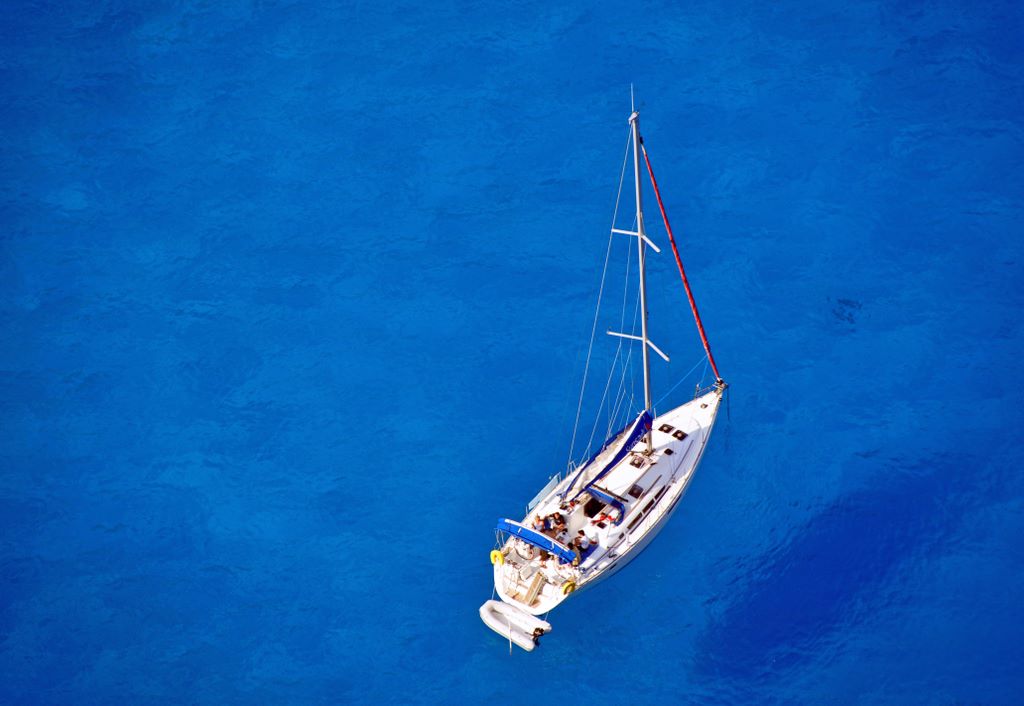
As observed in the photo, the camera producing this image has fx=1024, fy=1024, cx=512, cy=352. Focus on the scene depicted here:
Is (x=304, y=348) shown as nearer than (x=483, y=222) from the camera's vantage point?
Yes

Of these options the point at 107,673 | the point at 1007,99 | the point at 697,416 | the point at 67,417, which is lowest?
the point at 107,673

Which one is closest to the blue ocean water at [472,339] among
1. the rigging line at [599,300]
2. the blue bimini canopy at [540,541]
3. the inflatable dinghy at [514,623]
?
the rigging line at [599,300]

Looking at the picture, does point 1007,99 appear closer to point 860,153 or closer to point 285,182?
point 860,153

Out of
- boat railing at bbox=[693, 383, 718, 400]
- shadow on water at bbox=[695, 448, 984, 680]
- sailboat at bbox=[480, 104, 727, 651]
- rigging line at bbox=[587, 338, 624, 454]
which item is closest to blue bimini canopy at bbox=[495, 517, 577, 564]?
sailboat at bbox=[480, 104, 727, 651]

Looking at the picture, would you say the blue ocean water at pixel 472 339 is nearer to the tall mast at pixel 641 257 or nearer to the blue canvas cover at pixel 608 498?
the blue canvas cover at pixel 608 498

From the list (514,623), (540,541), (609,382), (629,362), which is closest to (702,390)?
(629,362)

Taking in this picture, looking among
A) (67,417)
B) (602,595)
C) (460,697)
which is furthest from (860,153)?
(67,417)
